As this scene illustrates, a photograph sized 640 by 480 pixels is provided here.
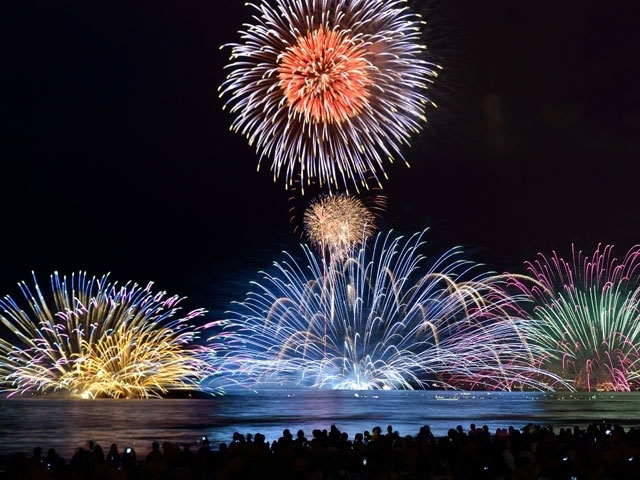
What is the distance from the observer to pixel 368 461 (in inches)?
691

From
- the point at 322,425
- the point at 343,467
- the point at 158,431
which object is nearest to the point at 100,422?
the point at 158,431

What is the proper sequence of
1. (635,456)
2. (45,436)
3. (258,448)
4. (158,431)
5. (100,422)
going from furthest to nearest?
(100,422) < (158,431) < (45,436) < (635,456) < (258,448)

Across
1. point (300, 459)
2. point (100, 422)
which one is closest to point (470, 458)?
point (300, 459)

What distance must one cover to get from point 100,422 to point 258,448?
31.5 m

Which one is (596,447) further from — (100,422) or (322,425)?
(100,422)

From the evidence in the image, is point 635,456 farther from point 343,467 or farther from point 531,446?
point 343,467

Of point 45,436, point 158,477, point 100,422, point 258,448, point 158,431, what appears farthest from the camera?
point 100,422

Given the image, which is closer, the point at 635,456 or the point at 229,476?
the point at 229,476

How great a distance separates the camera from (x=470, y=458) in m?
17.0

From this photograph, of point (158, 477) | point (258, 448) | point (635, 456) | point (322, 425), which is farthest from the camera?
point (322, 425)

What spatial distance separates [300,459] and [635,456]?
24.6 ft

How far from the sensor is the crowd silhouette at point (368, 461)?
14773 millimetres

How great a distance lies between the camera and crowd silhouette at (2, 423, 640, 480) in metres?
14.8

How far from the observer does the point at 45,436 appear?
114 ft
